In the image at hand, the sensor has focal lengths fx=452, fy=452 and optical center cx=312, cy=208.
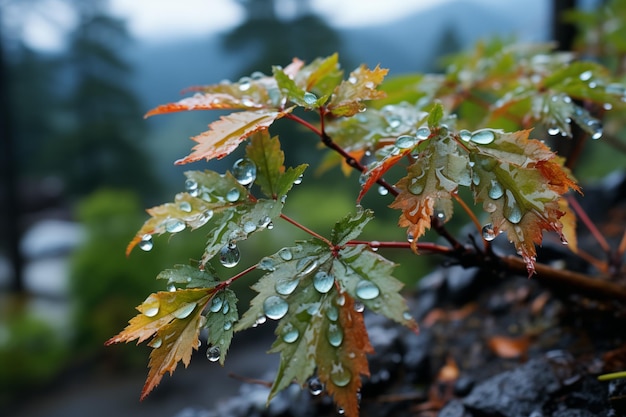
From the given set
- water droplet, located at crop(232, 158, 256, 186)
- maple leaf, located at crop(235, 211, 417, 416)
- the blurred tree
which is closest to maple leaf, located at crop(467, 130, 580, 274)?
maple leaf, located at crop(235, 211, 417, 416)

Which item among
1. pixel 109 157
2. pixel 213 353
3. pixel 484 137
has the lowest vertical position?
pixel 109 157

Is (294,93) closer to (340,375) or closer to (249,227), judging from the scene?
(249,227)

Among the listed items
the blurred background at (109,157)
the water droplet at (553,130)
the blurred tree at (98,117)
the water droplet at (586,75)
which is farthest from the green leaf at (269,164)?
the blurred tree at (98,117)

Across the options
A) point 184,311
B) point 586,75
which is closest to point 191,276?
point 184,311

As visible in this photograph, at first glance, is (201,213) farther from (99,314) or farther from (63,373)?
(63,373)

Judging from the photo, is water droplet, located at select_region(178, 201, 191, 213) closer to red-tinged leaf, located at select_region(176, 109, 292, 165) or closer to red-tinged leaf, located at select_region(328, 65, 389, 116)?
red-tinged leaf, located at select_region(176, 109, 292, 165)

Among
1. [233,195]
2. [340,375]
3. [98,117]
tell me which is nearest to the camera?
[340,375]
